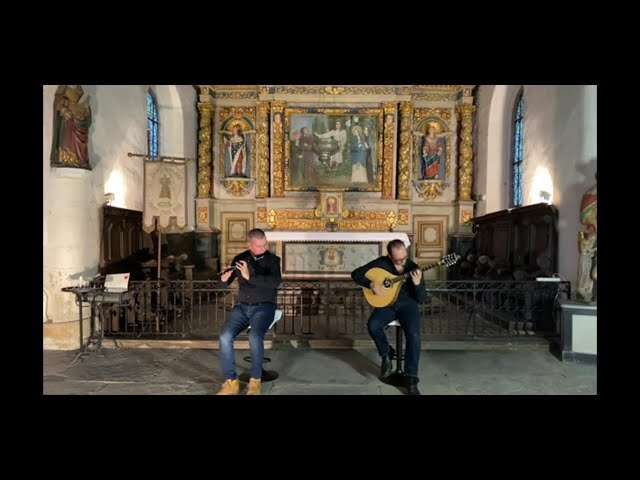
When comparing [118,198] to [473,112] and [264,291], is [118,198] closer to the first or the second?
[264,291]

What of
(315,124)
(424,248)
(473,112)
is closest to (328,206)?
(315,124)

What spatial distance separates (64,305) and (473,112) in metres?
10.4

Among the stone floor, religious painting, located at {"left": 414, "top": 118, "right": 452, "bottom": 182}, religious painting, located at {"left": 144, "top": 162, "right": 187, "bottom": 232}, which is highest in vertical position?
religious painting, located at {"left": 414, "top": 118, "right": 452, "bottom": 182}

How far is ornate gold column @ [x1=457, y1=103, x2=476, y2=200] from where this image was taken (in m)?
11.1

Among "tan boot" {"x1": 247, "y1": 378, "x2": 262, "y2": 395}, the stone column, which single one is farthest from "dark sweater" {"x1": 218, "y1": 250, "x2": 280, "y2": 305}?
the stone column

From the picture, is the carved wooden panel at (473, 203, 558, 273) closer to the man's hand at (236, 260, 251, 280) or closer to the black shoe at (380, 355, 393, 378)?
the black shoe at (380, 355, 393, 378)

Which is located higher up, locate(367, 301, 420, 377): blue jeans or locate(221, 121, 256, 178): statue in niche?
locate(221, 121, 256, 178): statue in niche

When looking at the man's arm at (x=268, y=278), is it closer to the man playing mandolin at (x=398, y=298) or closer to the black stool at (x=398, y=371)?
the man playing mandolin at (x=398, y=298)

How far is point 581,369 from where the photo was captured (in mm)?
4801

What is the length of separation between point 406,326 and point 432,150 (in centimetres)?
814

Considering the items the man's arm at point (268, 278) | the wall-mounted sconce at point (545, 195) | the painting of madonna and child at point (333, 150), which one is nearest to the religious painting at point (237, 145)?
the painting of madonna and child at point (333, 150)

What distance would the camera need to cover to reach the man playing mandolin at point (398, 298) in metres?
4.09

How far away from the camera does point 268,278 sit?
4078mm

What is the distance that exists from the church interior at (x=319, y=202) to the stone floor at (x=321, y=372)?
314 mm
